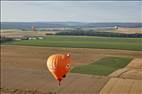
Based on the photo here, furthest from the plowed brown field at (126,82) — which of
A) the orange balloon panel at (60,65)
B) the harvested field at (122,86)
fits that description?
the orange balloon panel at (60,65)

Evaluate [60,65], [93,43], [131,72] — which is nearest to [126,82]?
[131,72]

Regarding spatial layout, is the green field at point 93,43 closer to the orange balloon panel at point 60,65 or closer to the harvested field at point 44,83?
the harvested field at point 44,83

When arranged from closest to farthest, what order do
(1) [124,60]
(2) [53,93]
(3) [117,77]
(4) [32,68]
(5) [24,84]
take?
(2) [53,93]
(5) [24,84]
(3) [117,77]
(4) [32,68]
(1) [124,60]

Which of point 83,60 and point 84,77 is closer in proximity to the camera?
point 84,77

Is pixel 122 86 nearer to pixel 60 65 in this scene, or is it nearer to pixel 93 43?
pixel 60 65

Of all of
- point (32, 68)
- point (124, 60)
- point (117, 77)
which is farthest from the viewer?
point (124, 60)

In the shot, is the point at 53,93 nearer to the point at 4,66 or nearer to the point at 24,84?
the point at 24,84

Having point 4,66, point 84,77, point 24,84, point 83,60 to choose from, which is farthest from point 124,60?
point 24,84
